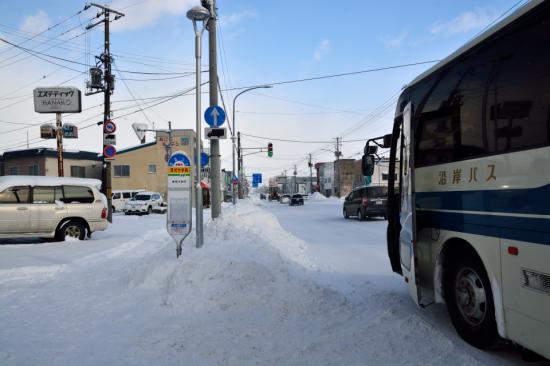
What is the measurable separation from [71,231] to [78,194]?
124 cm

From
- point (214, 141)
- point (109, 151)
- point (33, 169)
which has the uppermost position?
point (33, 169)

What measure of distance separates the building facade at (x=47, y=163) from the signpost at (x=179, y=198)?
3798 cm

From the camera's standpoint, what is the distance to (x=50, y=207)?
12.2 metres

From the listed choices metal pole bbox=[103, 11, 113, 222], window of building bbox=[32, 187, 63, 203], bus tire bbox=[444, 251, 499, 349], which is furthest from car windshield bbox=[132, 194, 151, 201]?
bus tire bbox=[444, 251, 499, 349]

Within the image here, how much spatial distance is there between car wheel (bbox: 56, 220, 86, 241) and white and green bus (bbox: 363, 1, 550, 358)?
11220mm

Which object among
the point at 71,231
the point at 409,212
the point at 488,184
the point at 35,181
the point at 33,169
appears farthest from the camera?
the point at 33,169

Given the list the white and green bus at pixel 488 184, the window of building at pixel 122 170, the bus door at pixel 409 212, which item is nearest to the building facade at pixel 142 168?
the window of building at pixel 122 170

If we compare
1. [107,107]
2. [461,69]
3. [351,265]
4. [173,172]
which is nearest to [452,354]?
[461,69]

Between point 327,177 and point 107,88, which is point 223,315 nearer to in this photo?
point 107,88

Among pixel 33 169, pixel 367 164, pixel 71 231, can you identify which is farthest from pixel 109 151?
pixel 33 169

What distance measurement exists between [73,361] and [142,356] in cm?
63

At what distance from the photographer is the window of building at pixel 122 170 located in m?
47.2

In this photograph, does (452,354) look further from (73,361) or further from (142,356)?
(73,361)

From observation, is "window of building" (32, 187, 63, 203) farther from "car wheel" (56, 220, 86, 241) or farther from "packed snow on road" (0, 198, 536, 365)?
"packed snow on road" (0, 198, 536, 365)
